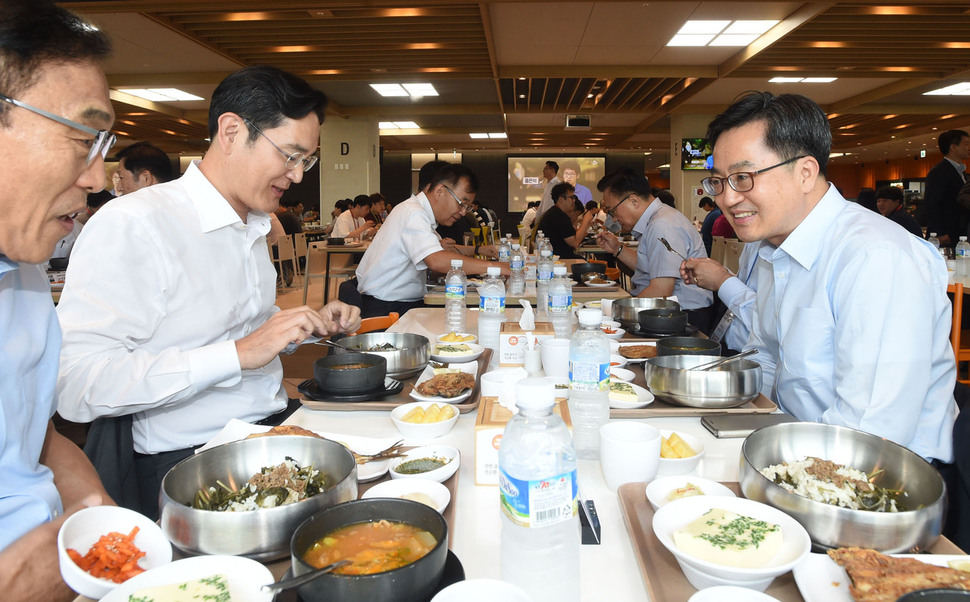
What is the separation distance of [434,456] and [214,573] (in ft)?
1.70

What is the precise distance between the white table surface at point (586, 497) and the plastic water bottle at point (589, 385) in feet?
0.16

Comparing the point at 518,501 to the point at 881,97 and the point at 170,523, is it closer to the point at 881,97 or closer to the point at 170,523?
the point at 170,523

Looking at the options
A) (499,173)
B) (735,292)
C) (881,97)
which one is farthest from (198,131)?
(735,292)

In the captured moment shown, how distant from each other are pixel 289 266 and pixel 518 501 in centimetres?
1091

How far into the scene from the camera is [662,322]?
96.7 inches

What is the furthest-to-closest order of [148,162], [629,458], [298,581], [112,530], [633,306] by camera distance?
[148,162] → [633,306] → [629,458] → [112,530] → [298,581]

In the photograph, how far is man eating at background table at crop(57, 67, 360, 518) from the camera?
1529mm

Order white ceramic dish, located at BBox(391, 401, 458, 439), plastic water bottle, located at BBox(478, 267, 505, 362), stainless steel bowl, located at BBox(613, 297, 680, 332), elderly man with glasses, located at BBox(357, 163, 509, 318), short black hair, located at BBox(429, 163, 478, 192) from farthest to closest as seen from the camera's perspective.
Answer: short black hair, located at BBox(429, 163, 478, 192) → elderly man with glasses, located at BBox(357, 163, 509, 318) → stainless steel bowl, located at BBox(613, 297, 680, 332) → plastic water bottle, located at BBox(478, 267, 505, 362) → white ceramic dish, located at BBox(391, 401, 458, 439)

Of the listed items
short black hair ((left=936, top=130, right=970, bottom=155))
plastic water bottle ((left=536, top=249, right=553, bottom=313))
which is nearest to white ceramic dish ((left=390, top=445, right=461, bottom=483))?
plastic water bottle ((left=536, top=249, right=553, bottom=313))

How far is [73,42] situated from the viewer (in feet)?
3.30

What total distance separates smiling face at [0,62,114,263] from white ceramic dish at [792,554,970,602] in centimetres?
125

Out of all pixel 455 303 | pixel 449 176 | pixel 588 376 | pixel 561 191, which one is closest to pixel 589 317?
pixel 588 376

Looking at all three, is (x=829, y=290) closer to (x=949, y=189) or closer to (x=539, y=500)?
(x=539, y=500)

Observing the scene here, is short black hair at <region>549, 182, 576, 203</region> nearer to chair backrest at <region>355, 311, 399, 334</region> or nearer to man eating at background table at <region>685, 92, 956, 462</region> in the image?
chair backrest at <region>355, 311, 399, 334</region>
